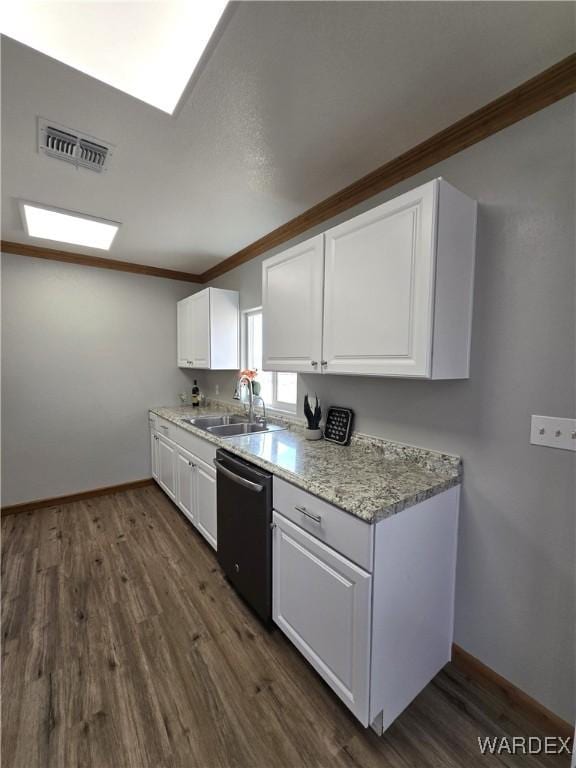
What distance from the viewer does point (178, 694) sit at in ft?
4.47

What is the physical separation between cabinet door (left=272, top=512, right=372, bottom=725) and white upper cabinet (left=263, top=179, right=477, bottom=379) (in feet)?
2.63

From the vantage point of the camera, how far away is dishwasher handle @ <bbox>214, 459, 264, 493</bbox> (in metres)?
1.62

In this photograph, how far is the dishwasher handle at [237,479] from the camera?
1.62 m

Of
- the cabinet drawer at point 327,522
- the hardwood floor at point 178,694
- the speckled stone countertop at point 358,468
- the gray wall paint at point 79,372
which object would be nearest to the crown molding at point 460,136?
the speckled stone countertop at point 358,468

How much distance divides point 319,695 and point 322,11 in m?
2.45

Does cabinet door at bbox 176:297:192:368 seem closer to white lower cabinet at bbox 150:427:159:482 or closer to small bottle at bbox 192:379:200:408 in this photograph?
small bottle at bbox 192:379:200:408

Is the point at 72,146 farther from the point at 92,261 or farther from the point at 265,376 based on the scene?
the point at 265,376


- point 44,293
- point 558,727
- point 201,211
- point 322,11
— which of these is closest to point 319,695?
point 558,727

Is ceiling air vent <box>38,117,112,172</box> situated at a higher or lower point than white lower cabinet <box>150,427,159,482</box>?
higher

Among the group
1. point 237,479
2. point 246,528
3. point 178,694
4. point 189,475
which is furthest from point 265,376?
point 178,694

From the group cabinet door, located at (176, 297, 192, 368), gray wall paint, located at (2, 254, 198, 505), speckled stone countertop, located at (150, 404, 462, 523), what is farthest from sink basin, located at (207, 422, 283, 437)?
gray wall paint, located at (2, 254, 198, 505)

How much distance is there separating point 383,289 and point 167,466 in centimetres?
258

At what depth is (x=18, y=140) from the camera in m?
1.52

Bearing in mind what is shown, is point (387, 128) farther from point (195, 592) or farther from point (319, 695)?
point (195, 592)
